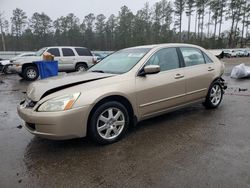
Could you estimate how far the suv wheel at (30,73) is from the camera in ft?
39.0

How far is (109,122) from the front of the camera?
3643mm

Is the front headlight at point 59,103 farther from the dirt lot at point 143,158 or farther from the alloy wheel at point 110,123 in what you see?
the dirt lot at point 143,158

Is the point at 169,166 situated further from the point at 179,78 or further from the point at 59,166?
the point at 179,78

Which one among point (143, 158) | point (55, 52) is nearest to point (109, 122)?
point (143, 158)

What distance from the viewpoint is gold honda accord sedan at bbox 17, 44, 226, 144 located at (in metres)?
3.27

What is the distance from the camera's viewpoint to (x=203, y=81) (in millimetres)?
5047

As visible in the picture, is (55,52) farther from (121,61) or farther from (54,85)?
(54,85)

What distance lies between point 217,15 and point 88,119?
63114 millimetres

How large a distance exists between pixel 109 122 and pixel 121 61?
4.57ft

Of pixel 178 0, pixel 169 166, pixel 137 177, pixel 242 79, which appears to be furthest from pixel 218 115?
pixel 178 0

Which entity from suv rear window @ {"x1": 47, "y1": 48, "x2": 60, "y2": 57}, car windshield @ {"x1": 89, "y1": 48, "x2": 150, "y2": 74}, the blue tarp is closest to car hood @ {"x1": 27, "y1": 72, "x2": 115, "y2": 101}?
car windshield @ {"x1": 89, "y1": 48, "x2": 150, "y2": 74}

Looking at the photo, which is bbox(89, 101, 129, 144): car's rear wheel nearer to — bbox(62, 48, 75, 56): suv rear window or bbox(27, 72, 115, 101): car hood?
bbox(27, 72, 115, 101): car hood

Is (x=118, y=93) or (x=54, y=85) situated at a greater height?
(x=54, y=85)

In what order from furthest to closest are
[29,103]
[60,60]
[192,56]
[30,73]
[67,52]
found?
[67,52] < [60,60] < [30,73] < [192,56] < [29,103]
